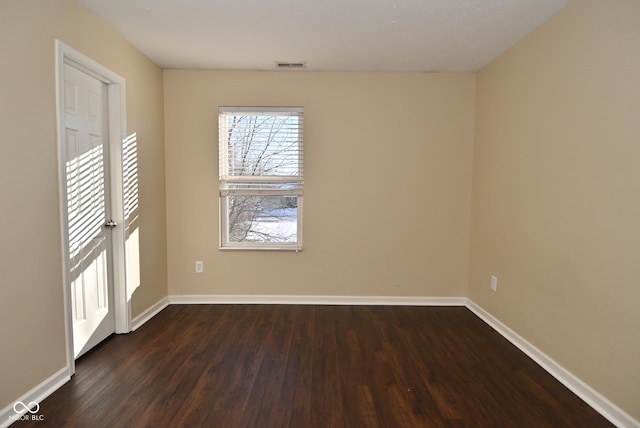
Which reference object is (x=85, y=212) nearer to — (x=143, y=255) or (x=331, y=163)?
(x=143, y=255)

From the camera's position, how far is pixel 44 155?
1.91m

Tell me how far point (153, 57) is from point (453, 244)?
3.75 meters

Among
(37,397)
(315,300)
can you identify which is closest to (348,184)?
(315,300)

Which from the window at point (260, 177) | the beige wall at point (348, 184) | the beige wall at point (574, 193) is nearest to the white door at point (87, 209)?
the beige wall at point (348, 184)

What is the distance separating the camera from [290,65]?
329cm

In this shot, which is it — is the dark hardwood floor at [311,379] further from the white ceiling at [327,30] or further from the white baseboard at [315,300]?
the white ceiling at [327,30]

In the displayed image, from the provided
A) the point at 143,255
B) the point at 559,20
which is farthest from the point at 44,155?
the point at 559,20

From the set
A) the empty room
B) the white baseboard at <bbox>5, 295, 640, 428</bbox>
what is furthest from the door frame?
the white baseboard at <bbox>5, 295, 640, 428</bbox>

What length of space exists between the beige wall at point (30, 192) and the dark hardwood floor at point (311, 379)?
34cm

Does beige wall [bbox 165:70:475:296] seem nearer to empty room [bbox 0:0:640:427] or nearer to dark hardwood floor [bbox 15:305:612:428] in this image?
empty room [bbox 0:0:640:427]

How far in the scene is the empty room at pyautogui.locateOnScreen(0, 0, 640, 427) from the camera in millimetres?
1809

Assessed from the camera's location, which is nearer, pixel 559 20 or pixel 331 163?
pixel 559 20

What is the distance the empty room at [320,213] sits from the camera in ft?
5.93

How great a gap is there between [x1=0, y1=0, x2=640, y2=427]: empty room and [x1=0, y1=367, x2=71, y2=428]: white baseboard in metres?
0.01
